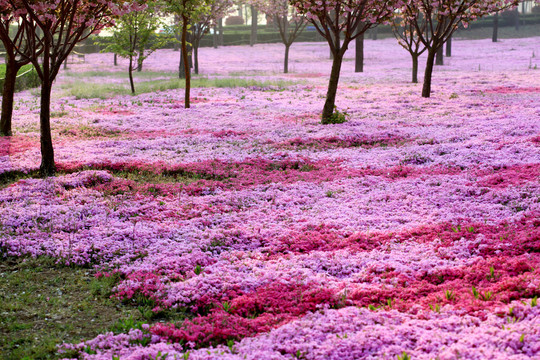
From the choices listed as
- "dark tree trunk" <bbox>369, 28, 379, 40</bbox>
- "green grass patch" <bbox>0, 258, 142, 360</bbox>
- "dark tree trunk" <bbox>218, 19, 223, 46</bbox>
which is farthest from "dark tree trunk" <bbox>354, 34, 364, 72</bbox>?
"dark tree trunk" <bbox>369, 28, 379, 40</bbox>

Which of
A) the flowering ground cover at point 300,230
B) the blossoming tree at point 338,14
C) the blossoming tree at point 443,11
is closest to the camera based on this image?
the flowering ground cover at point 300,230

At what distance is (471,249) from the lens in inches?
289

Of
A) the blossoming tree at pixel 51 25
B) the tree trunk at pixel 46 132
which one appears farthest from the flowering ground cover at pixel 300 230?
the blossoming tree at pixel 51 25

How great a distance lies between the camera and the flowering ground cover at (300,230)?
207 inches

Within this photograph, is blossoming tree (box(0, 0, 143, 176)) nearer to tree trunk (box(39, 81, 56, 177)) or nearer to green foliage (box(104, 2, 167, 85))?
tree trunk (box(39, 81, 56, 177))

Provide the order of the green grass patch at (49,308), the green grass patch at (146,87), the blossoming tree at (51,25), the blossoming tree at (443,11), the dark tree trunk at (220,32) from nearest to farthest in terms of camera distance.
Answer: the green grass patch at (49,308) → the blossoming tree at (51,25) → the blossoming tree at (443,11) → the green grass patch at (146,87) → the dark tree trunk at (220,32)

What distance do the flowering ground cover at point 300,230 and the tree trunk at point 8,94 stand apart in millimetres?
573

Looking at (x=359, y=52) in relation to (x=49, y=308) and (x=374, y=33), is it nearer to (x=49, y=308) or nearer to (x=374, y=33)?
(x=49, y=308)

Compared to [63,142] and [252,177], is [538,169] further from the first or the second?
[63,142]

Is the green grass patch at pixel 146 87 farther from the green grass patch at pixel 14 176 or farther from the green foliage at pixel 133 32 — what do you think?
the green grass patch at pixel 14 176

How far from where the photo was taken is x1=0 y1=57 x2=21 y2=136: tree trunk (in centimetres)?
1636

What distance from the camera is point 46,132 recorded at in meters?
12.2

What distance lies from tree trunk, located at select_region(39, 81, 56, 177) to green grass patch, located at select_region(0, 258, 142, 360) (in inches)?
199

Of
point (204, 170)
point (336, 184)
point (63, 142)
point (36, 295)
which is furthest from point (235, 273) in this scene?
point (63, 142)
